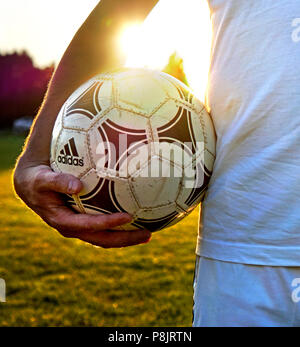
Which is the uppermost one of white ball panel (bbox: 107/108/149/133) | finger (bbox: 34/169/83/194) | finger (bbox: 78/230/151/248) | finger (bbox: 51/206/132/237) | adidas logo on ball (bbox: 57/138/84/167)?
white ball panel (bbox: 107/108/149/133)

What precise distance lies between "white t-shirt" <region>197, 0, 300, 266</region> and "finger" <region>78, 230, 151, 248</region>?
0.31 metres

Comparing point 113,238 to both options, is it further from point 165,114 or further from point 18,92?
point 18,92

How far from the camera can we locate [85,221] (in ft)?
5.26

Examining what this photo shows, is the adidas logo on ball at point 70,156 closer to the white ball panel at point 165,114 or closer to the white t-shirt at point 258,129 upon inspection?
the white ball panel at point 165,114

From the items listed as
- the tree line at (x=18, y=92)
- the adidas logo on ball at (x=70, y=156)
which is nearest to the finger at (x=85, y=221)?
the adidas logo on ball at (x=70, y=156)

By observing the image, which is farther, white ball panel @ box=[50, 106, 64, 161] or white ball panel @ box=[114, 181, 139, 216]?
white ball panel @ box=[50, 106, 64, 161]

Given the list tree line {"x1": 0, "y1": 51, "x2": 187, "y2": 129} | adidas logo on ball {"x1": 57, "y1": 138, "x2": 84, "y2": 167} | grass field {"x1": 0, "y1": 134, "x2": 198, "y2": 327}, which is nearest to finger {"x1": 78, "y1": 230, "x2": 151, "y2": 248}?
adidas logo on ball {"x1": 57, "y1": 138, "x2": 84, "y2": 167}

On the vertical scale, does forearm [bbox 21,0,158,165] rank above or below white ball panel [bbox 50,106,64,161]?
above

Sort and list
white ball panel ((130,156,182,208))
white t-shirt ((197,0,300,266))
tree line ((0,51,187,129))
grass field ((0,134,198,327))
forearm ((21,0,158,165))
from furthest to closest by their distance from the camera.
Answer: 1. tree line ((0,51,187,129))
2. grass field ((0,134,198,327))
3. forearm ((21,0,158,165))
4. white ball panel ((130,156,182,208))
5. white t-shirt ((197,0,300,266))

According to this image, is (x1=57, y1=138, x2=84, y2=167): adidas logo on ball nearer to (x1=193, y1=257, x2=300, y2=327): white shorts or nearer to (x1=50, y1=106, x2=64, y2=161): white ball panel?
(x1=50, y1=106, x2=64, y2=161): white ball panel

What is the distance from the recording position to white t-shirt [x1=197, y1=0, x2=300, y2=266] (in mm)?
1504

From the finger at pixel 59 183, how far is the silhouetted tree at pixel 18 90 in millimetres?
42422
